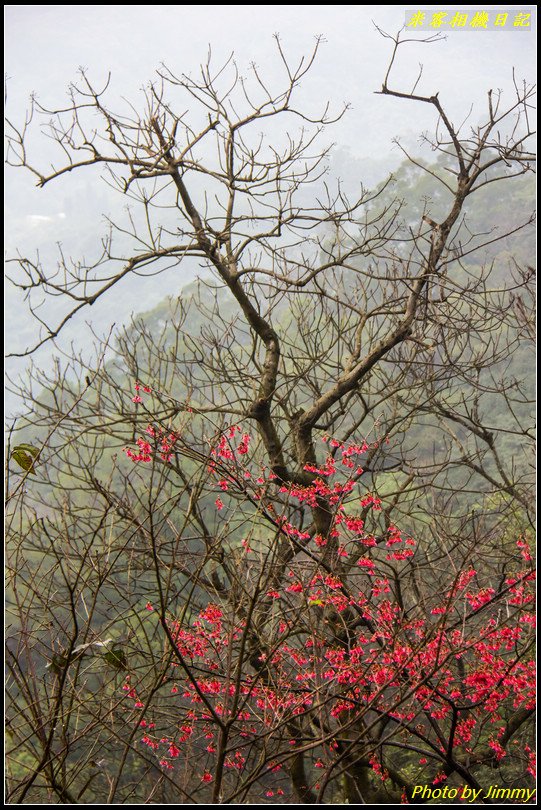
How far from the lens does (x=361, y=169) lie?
53.7m

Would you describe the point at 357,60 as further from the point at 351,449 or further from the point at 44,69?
the point at 351,449

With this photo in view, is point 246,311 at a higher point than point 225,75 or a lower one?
lower

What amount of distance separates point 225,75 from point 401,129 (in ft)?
66.0

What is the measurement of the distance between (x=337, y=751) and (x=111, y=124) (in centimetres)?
476

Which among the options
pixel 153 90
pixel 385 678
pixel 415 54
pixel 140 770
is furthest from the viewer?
pixel 415 54

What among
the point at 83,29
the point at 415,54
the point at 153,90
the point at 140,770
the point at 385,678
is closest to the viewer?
the point at 385,678

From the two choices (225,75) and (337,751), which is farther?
(225,75)

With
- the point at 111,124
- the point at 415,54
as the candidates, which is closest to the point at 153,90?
the point at 111,124

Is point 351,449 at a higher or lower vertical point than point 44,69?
lower

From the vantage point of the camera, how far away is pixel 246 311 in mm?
5406

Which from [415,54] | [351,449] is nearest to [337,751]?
[351,449]

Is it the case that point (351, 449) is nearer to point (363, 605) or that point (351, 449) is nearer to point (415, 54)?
point (363, 605)

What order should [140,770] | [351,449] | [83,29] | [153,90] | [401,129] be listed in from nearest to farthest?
1. [153,90]
2. [351,449]
3. [140,770]
4. [83,29]
5. [401,129]

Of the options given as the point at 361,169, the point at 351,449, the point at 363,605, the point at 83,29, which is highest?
the point at 83,29
